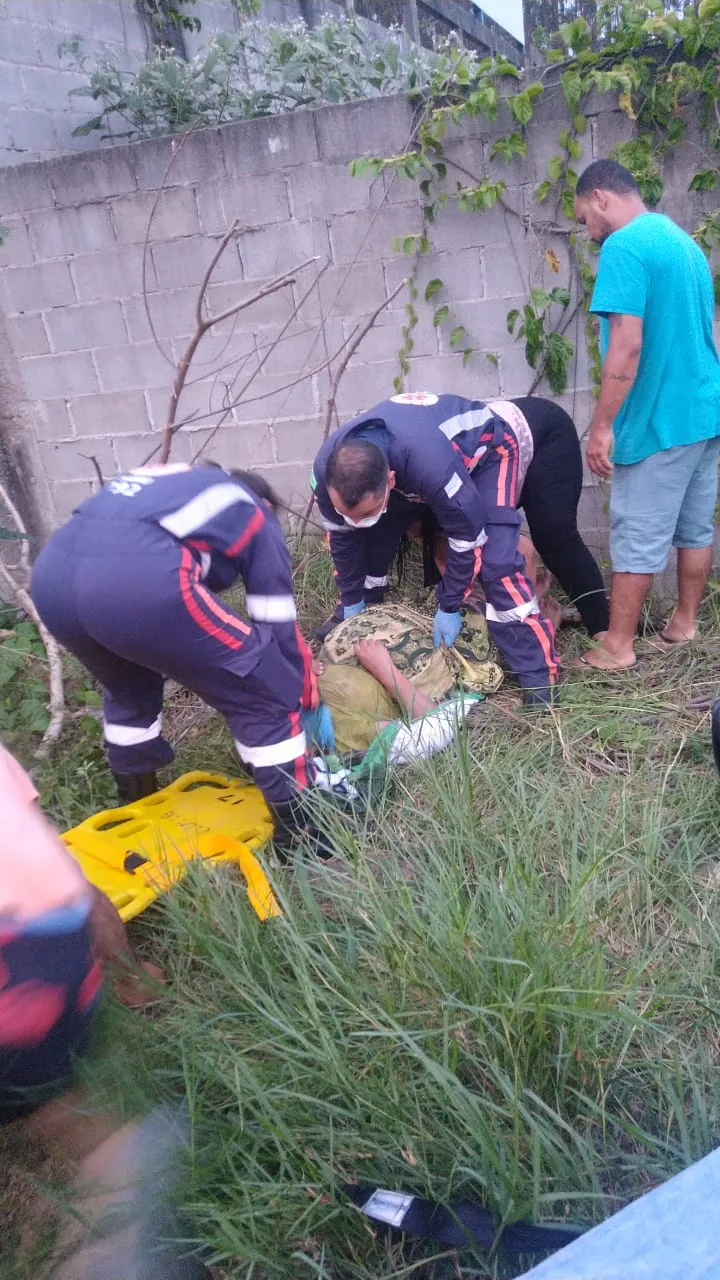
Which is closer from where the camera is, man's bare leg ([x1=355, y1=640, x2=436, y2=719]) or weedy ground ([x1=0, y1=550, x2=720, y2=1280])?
weedy ground ([x1=0, y1=550, x2=720, y2=1280])

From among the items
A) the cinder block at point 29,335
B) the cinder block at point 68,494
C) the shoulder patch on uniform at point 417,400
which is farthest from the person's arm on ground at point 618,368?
the cinder block at point 29,335

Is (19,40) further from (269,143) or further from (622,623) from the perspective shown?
(622,623)

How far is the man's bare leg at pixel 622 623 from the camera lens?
3096 mm

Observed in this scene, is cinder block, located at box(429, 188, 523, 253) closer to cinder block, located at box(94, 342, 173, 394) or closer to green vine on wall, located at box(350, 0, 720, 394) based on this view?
green vine on wall, located at box(350, 0, 720, 394)

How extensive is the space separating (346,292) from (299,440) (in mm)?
697

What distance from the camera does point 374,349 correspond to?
12.5 ft

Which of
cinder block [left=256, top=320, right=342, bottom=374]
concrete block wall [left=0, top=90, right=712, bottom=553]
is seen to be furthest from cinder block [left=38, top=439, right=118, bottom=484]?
cinder block [left=256, top=320, right=342, bottom=374]

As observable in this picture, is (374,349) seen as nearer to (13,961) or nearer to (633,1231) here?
(13,961)

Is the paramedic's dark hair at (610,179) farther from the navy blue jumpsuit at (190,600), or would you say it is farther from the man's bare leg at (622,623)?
the navy blue jumpsuit at (190,600)

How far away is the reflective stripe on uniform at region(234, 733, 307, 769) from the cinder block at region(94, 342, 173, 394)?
244cm

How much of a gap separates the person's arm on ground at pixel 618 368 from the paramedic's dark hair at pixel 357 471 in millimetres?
839

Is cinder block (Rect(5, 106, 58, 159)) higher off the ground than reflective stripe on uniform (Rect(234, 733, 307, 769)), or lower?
higher

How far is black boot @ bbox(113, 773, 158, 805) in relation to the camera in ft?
8.48

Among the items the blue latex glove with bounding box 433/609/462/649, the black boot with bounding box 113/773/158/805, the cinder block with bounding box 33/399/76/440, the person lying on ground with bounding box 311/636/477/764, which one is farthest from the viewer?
the cinder block with bounding box 33/399/76/440
